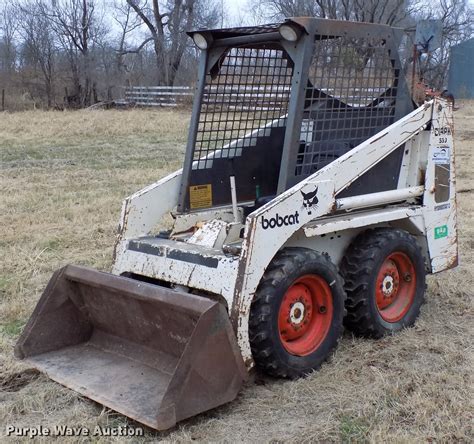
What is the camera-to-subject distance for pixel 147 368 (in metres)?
3.95

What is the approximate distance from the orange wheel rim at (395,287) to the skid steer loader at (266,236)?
0.01 m

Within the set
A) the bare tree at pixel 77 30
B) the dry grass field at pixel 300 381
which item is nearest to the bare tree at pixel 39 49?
the bare tree at pixel 77 30

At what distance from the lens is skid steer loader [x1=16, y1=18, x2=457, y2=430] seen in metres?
3.73

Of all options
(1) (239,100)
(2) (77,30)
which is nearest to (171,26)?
(2) (77,30)

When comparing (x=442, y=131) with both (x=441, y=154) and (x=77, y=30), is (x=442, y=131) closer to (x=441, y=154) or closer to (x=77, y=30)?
(x=441, y=154)

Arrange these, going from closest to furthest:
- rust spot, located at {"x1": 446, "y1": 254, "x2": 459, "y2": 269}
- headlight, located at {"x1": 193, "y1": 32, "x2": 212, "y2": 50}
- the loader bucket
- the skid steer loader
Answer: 1. the loader bucket
2. the skid steer loader
3. headlight, located at {"x1": 193, "y1": 32, "x2": 212, "y2": 50}
4. rust spot, located at {"x1": 446, "y1": 254, "x2": 459, "y2": 269}

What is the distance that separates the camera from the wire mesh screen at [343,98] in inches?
176

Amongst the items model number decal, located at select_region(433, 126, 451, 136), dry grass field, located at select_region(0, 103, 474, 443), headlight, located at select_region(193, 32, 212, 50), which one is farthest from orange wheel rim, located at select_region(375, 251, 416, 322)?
headlight, located at select_region(193, 32, 212, 50)

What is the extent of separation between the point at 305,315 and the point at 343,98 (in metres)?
1.48

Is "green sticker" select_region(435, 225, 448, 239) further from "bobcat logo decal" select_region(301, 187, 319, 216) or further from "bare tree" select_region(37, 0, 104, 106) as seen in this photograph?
"bare tree" select_region(37, 0, 104, 106)

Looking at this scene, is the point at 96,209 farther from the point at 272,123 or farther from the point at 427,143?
the point at 427,143

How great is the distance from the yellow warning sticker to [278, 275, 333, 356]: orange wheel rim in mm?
1075

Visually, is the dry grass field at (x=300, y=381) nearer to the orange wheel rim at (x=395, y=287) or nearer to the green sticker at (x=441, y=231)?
the orange wheel rim at (x=395, y=287)

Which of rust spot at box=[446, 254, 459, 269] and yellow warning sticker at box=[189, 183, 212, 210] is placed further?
rust spot at box=[446, 254, 459, 269]
